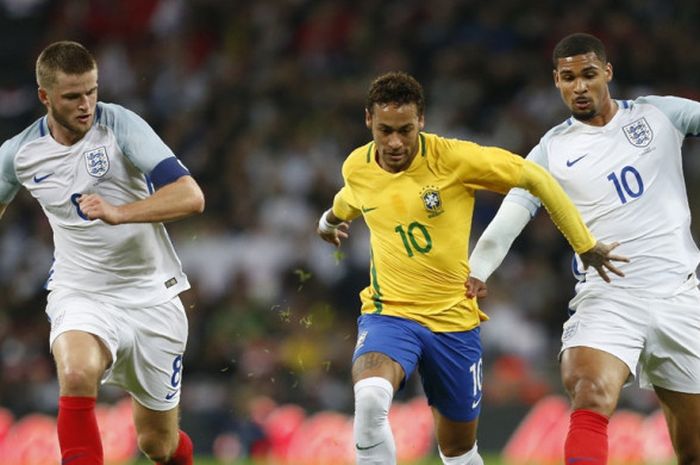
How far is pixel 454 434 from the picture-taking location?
7.56 m

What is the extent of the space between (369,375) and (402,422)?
209 inches

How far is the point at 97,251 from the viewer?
739cm

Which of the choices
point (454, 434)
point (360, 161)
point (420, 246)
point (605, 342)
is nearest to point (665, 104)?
point (605, 342)

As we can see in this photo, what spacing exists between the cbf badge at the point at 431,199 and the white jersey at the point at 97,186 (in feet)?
3.98

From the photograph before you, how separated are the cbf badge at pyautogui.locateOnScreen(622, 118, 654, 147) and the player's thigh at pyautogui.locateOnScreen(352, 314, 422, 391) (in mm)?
1485

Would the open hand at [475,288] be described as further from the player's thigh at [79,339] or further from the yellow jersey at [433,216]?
the player's thigh at [79,339]

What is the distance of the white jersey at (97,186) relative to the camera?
725cm

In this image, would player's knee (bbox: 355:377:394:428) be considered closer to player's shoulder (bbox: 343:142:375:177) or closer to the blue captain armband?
player's shoulder (bbox: 343:142:375:177)

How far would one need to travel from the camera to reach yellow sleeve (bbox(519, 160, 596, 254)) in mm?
7000

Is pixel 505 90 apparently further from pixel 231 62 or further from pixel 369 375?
pixel 369 375

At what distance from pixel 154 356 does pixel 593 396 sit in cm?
235

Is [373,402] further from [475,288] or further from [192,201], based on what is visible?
[192,201]

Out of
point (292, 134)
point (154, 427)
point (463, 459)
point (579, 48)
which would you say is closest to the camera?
point (579, 48)

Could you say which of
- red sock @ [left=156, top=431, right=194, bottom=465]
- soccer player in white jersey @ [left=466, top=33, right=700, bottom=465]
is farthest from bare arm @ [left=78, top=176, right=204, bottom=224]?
red sock @ [left=156, top=431, right=194, bottom=465]
